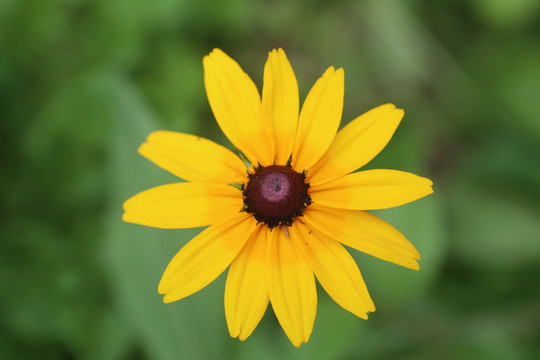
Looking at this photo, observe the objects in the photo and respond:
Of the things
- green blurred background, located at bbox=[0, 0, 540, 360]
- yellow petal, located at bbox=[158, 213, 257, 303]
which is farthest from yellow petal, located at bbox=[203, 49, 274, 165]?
green blurred background, located at bbox=[0, 0, 540, 360]

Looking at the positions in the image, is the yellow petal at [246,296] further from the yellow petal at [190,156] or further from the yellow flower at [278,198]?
the yellow petal at [190,156]

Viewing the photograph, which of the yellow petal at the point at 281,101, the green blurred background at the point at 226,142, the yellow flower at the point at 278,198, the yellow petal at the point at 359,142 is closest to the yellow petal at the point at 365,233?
the yellow flower at the point at 278,198

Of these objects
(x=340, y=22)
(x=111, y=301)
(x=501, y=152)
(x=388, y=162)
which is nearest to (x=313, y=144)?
(x=388, y=162)

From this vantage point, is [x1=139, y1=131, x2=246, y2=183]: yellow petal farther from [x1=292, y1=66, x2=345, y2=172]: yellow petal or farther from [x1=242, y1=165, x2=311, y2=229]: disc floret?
[x1=292, y1=66, x2=345, y2=172]: yellow petal

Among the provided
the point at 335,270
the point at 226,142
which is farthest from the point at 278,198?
the point at 226,142

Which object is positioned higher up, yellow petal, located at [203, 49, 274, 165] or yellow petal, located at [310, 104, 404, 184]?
yellow petal, located at [203, 49, 274, 165]

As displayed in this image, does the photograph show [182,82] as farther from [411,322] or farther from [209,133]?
[411,322]
